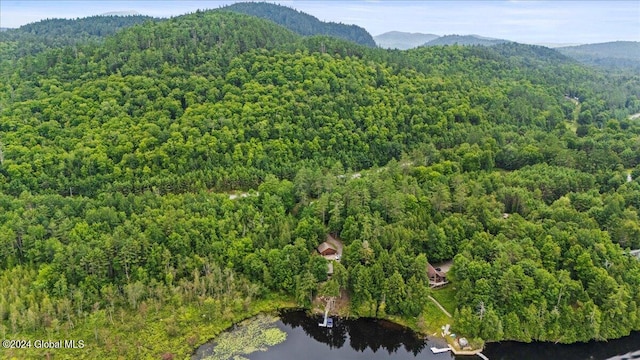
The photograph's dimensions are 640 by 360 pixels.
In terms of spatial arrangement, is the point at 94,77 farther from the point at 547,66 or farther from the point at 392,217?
the point at 547,66

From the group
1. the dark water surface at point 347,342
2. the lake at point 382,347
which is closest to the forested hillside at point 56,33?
the dark water surface at point 347,342

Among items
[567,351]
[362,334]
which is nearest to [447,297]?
[362,334]

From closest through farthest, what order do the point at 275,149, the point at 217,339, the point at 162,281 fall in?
the point at 217,339
the point at 162,281
the point at 275,149

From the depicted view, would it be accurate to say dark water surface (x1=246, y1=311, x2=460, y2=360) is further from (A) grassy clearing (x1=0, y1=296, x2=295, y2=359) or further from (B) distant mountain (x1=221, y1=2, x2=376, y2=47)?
(B) distant mountain (x1=221, y1=2, x2=376, y2=47)

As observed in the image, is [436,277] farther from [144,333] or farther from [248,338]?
[144,333]

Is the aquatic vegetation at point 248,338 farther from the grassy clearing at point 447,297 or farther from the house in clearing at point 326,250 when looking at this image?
the grassy clearing at point 447,297

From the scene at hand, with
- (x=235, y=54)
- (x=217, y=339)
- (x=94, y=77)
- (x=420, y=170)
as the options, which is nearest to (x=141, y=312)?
(x=217, y=339)
